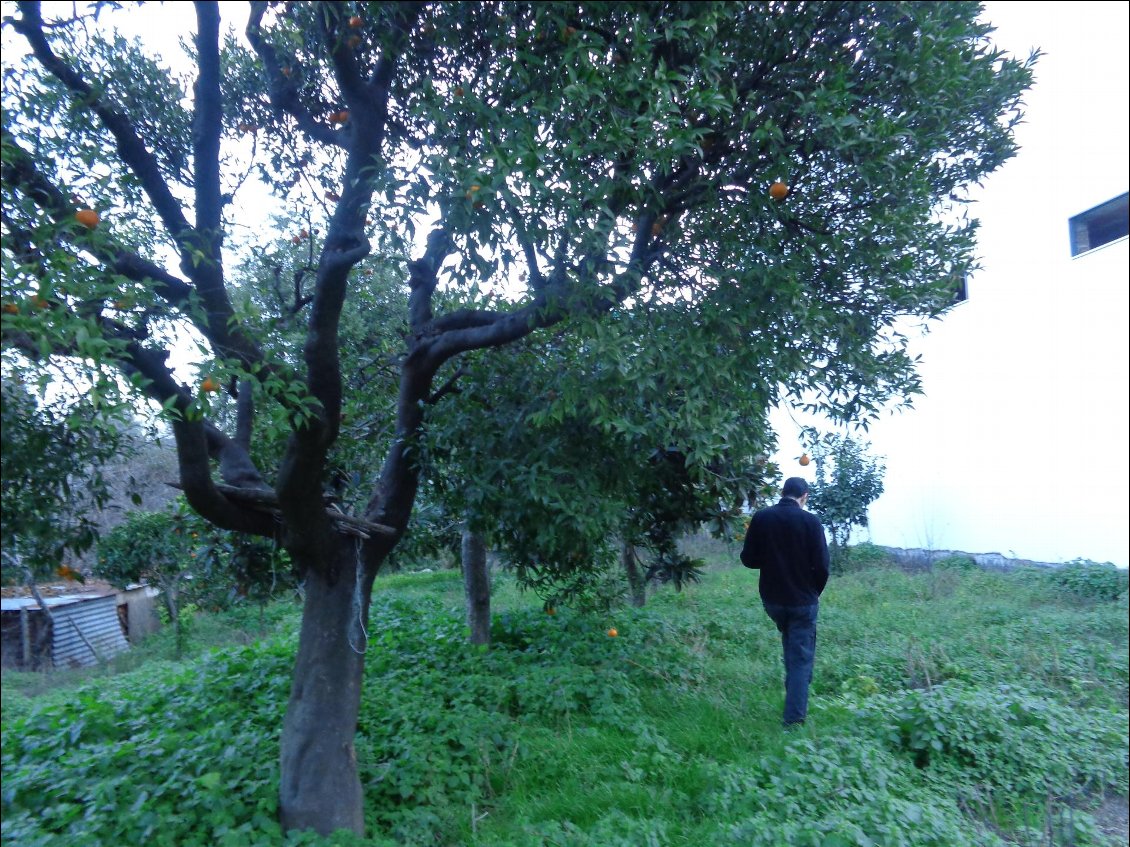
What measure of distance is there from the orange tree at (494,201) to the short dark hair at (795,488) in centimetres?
63

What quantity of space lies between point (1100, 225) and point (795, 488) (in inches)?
244

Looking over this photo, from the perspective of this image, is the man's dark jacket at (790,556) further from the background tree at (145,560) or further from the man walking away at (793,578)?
the background tree at (145,560)

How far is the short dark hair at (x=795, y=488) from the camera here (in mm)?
5730

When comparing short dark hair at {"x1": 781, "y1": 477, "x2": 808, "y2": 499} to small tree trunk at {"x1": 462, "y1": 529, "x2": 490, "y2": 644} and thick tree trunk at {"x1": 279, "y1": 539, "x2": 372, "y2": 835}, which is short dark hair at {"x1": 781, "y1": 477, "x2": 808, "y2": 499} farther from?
thick tree trunk at {"x1": 279, "y1": 539, "x2": 372, "y2": 835}

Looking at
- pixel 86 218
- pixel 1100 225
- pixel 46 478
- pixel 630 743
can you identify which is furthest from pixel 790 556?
pixel 1100 225

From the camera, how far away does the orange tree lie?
4.25 meters

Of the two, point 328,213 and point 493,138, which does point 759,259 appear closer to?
point 493,138

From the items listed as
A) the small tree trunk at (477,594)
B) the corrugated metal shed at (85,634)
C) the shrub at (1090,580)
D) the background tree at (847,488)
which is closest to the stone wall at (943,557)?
the shrub at (1090,580)

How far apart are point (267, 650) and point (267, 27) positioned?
16.2 feet

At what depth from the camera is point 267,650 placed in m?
7.42

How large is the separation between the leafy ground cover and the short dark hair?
1.40 metres

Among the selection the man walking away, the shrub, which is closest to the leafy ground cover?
the man walking away

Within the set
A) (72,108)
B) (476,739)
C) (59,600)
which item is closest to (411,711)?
(476,739)

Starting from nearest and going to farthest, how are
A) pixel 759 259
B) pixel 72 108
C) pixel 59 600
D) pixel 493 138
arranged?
pixel 72 108
pixel 493 138
pixel 759 259
pixel 59 600
